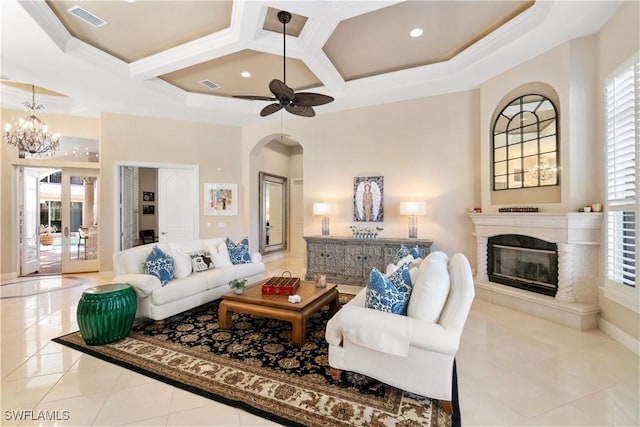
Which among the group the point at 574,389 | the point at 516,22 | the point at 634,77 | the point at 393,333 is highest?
the point at 516,22

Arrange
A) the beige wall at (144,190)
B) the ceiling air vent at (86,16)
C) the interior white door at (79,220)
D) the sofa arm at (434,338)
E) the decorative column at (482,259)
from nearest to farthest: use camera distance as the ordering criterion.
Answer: the sofa arm at (434,338), the ceiling air vent at (86,16), the decorative column at (482,259), the interior white door at (79,220), the beige wall at (144,190)

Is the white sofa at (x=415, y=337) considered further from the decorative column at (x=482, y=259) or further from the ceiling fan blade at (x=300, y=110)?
the decorative column at (x=482, y=259)

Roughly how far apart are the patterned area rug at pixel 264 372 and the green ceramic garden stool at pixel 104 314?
0.10 meters

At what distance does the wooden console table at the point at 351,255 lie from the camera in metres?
4.87

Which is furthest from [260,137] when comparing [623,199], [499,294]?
[623,199]

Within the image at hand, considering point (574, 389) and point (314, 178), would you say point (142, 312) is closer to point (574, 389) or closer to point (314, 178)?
point (314, 178)

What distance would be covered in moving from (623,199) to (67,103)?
9.30 metres

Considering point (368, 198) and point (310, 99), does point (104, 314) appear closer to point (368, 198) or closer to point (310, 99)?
point (310, 99)

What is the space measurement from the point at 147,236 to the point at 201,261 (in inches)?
197

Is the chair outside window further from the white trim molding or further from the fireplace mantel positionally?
the white trim molding

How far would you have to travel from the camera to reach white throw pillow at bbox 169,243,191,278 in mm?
3812

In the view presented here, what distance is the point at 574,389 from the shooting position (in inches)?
85.2

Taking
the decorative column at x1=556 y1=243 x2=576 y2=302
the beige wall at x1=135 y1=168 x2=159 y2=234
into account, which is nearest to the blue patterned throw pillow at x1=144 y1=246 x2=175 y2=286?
the decorative column at x1=556 y1=243 x2=576 y2=302

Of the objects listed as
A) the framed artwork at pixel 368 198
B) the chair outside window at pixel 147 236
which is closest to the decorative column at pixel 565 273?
the framed artwork at pixel 368 198
